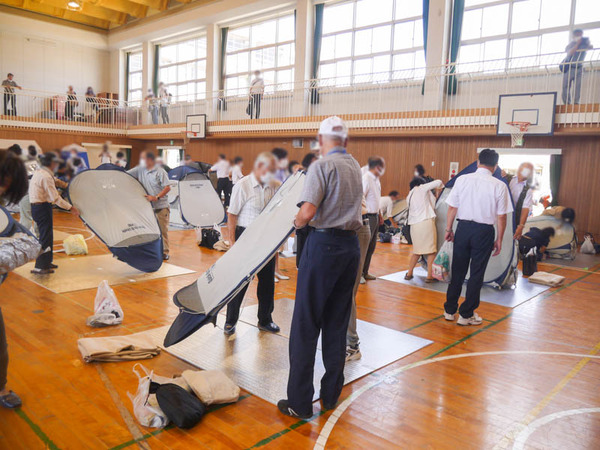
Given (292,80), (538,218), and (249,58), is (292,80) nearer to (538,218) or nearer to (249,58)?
(249,58)

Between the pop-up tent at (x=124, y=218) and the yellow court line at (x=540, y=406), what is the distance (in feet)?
15.4

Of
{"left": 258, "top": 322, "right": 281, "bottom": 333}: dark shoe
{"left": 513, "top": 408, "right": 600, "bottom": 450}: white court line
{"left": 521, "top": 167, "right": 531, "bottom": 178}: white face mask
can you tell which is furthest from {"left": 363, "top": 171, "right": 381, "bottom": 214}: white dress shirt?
{"left": 513, "top": 408, "right": 600, "bottom": 450}: white court line

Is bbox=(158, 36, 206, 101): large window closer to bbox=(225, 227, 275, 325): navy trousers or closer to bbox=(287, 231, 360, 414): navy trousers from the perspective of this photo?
bbox=(225, 227, 275, 325): navy trousers

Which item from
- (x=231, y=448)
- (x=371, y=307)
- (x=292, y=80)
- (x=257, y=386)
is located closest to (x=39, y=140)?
(x=231, y=448)

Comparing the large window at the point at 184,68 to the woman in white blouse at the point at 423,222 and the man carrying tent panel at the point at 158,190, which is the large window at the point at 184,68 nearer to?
the man carrying tent panel at the point at 158,190

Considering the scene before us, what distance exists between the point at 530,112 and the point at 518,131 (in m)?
0.49

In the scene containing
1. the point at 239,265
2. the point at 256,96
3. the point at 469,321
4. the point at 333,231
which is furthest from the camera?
the point at 256,96

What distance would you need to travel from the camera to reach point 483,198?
469 centimetres

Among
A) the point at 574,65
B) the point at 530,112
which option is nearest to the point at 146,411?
the point at 530,112

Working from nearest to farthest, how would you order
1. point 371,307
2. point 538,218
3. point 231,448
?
point 231,448
point 371,307
point 538,218

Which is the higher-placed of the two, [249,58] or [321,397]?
[249,58]

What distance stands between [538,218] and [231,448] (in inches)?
347

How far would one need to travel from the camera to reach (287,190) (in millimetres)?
4137

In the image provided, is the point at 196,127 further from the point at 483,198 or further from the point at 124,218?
the point at 483,198
